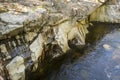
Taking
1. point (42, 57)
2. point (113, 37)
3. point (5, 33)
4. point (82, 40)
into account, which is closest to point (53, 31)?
point (42, 57)

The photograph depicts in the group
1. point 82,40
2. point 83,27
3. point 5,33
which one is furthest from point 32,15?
point 83,27

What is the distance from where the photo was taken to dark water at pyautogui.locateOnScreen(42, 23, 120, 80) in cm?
724

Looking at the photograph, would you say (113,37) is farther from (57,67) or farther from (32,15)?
(32,15)

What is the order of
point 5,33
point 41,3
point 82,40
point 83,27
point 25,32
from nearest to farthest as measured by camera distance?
point 5,33 < point 25,32 < point 41,3 < point 82,40 < point 83,27

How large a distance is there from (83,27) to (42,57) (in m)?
3.04

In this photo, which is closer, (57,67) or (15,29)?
(15,29)

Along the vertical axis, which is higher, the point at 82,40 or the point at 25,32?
the point at 25,32

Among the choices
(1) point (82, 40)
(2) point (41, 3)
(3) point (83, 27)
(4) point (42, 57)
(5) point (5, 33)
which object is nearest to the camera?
(5) point (5, 33)

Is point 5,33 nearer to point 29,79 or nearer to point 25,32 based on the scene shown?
point 25,32

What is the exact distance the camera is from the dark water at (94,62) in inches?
285

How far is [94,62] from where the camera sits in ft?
25.9

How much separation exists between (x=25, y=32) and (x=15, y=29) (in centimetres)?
52

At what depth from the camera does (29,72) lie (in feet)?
22.6

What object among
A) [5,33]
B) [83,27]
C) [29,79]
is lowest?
[29,79]
